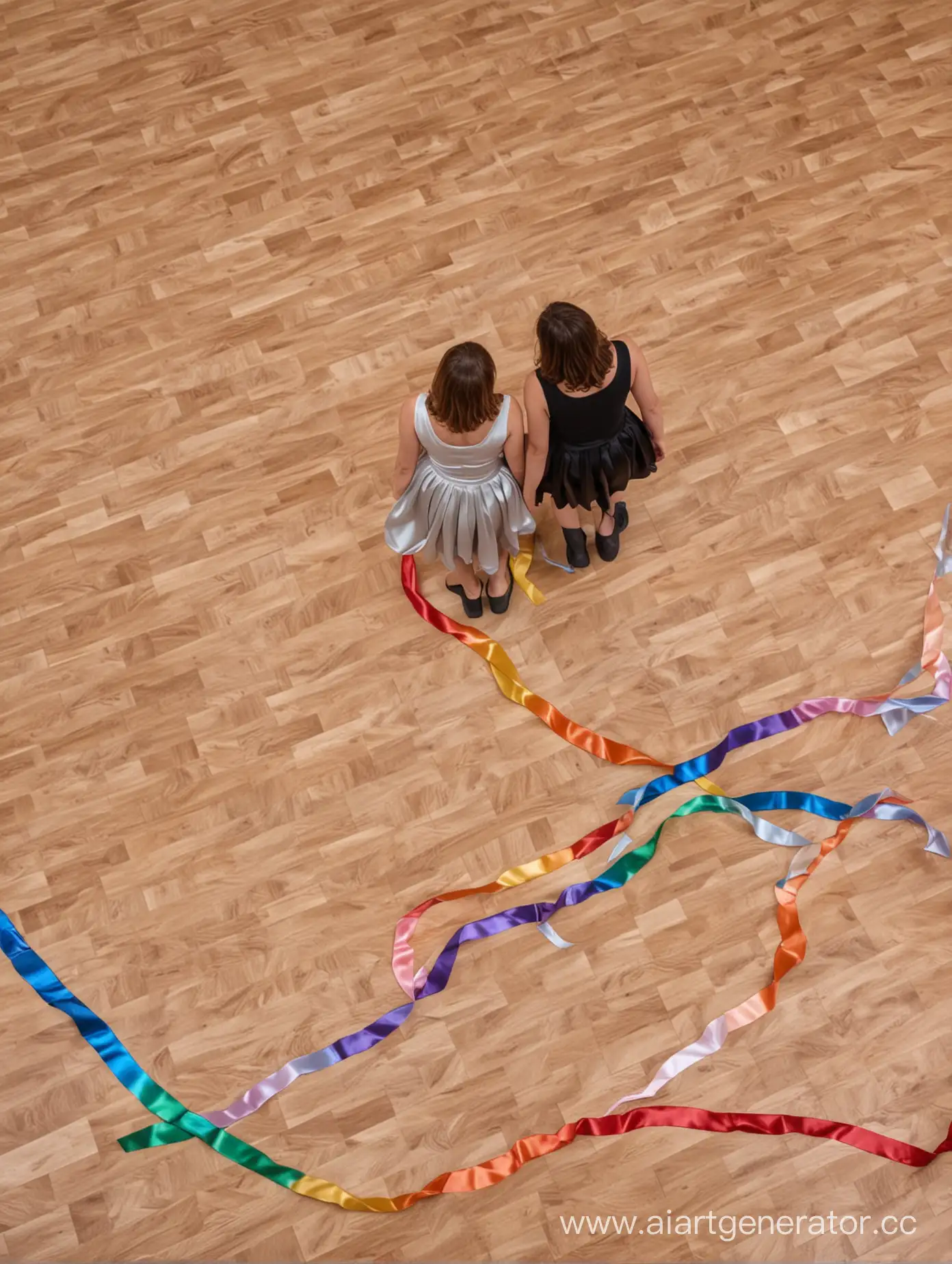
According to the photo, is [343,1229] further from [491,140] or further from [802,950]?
[491,140]

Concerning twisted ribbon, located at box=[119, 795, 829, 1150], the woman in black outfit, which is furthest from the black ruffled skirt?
twisted ribbon, located at box=[119, 795, 829, 1150]

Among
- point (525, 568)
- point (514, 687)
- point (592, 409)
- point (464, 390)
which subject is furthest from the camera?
point (525, 568)

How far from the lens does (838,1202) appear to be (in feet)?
7.79

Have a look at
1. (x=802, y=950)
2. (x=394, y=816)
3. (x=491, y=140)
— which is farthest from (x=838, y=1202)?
(x=491, y=140)

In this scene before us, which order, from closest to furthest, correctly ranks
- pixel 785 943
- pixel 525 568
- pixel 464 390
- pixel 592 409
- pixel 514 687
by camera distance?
pixel 464 390
pixel 592 409
pixel 785 943
pixel 514 687
pixel 525 568

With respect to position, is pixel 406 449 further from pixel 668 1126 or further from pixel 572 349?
pixel 668 1126

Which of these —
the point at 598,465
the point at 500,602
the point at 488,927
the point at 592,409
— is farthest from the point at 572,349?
the point at 488,927

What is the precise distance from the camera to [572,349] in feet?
7.45

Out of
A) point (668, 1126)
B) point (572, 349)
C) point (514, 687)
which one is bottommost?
point (668, 1126)

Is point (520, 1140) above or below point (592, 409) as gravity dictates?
below

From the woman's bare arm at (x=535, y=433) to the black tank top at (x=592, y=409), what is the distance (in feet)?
0.05

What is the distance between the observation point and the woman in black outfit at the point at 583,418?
7.49 ft

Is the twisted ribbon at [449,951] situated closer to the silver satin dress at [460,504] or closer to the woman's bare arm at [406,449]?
the silver satin dress at [460,504]

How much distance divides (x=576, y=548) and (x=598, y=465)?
0.29m
